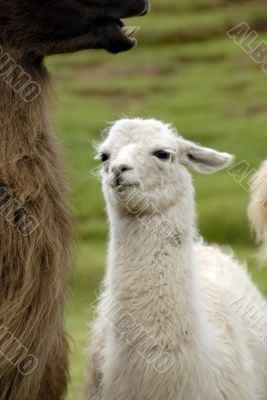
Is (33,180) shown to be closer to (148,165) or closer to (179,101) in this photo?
(148,165)

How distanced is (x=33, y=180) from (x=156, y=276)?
0.87 metres

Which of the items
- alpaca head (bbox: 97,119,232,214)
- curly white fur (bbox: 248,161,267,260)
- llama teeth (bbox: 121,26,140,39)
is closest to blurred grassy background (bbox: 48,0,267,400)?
alpaca head (bbox: 97,119,232,214)

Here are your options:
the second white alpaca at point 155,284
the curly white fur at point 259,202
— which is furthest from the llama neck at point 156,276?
the curly white fur at point 259,202

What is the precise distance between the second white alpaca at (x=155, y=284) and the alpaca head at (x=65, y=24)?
1.94 ft

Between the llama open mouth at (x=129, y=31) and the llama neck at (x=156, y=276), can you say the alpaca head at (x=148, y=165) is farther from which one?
the llama open mouth at (x=129, y=31)

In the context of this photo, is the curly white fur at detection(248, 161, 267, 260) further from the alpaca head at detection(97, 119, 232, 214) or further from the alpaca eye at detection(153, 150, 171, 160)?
the alpaca eye at detection(153, 150, 171, 160)

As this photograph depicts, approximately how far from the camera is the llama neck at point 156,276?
479 cm

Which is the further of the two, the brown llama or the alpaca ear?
the alpaca ear

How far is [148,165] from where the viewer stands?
4.92 meters

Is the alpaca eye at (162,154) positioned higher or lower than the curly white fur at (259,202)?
higher

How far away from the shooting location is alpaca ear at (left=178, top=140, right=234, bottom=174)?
5.18 meters

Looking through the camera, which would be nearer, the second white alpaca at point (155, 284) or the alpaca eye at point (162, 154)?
the second white alpaca at point (155, 284)

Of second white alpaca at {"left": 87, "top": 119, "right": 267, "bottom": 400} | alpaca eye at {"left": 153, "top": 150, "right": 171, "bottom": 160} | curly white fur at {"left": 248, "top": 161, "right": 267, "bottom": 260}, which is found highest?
alpaca eye at {"left": 153, "top": 150, "right": 171, "bottom": 160}

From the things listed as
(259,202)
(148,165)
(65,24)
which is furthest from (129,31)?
(259,202)
